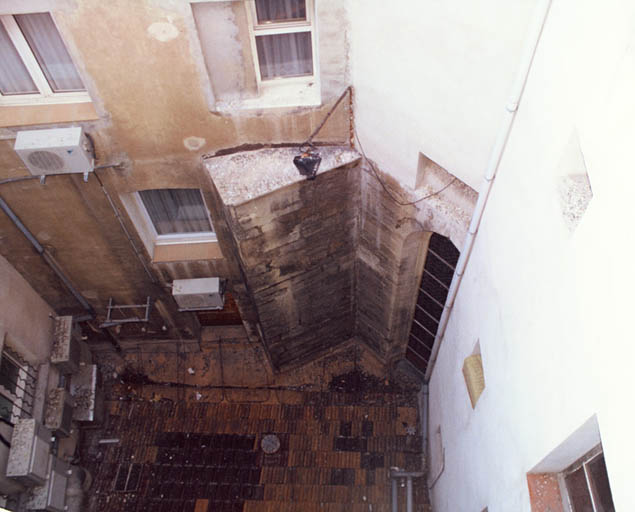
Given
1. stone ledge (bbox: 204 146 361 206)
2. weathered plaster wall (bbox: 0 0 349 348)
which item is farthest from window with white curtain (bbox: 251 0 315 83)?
stone ledge (bbox: 204 146 361 206)

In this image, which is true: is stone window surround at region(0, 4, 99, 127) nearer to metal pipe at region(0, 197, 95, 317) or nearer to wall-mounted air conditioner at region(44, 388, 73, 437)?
metal pipe at region(0, 197, 95, 317)

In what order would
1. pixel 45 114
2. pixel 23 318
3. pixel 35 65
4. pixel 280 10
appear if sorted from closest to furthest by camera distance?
pixel 280 10 < pixel 35 65 < pixel 45 114 < pixel 23 318

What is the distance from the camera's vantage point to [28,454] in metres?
9.45

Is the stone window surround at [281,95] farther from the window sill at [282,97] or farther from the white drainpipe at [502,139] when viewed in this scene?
the white drainpipe at [502,139]

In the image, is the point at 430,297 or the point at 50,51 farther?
the point at 430,297

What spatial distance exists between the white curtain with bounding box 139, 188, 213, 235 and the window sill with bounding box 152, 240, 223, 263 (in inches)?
10.6

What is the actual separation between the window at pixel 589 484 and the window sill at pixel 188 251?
7.62m

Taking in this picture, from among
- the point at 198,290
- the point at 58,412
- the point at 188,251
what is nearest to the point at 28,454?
the point at 58,412

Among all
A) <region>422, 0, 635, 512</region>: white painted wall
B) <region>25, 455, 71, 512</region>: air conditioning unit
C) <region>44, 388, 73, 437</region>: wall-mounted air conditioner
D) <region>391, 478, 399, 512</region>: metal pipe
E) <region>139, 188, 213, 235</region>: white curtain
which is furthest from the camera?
<region>391, 478, 399, 512</region>: metal pipe

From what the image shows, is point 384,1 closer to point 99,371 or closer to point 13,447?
point 13,447

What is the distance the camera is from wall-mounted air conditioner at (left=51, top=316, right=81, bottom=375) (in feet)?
36.6

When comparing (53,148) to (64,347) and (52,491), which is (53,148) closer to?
(64,347)

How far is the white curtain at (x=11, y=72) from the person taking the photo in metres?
7.87

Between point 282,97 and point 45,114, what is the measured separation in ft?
11.4
